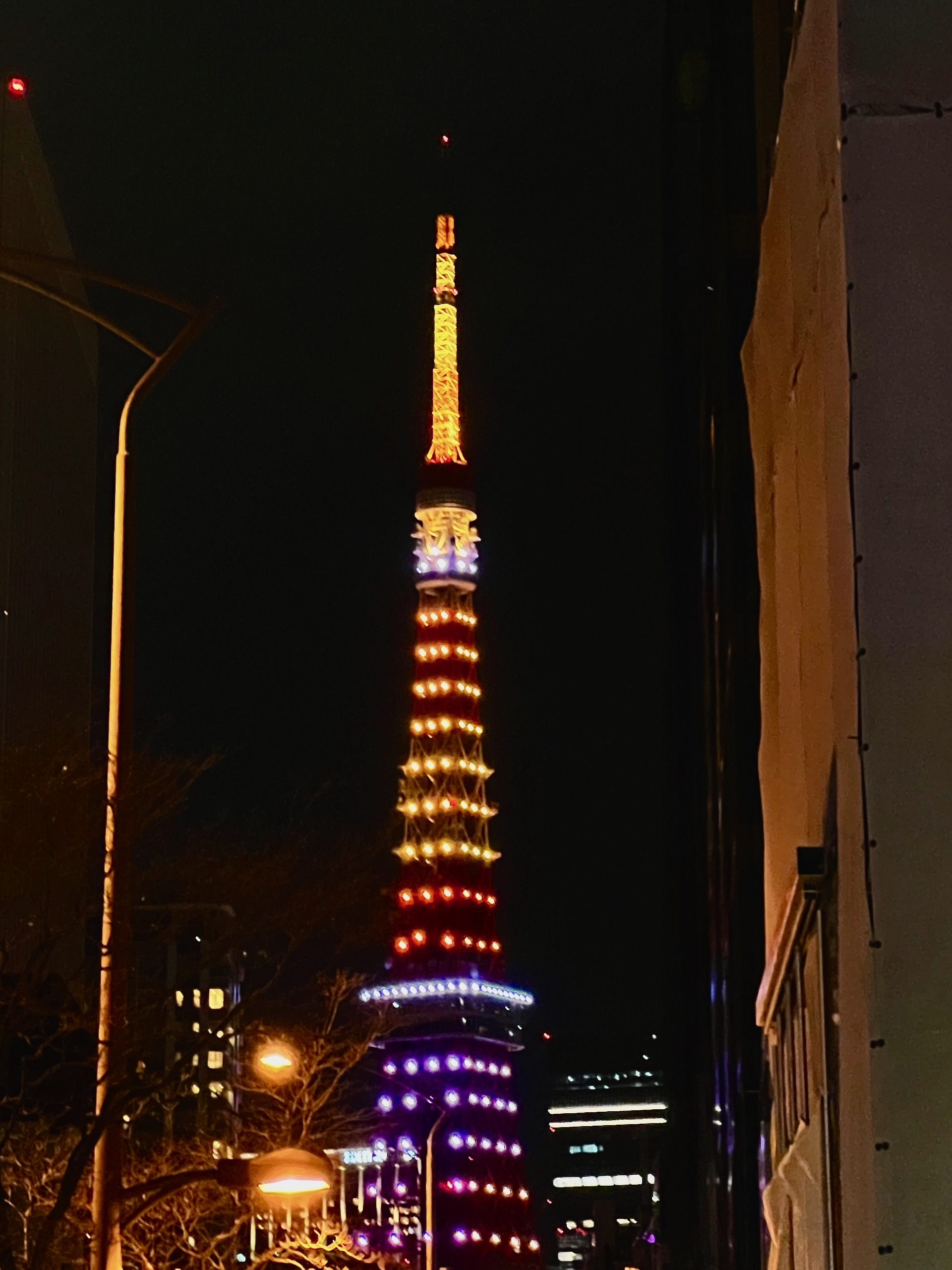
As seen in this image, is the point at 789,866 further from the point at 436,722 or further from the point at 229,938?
the point at 436,722

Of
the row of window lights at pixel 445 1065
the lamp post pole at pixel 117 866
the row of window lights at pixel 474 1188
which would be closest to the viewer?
the lamp post pole at pixel 117 866

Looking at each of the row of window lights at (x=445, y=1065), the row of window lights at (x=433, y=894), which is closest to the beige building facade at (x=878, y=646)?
the row of window lights at (x=433, y=894)

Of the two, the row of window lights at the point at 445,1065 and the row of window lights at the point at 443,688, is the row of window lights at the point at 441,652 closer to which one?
the row of window lights at the point at 443,688

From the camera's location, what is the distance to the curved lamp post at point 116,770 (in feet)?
41.1

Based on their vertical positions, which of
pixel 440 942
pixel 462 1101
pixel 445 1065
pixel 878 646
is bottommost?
pixel 878 646

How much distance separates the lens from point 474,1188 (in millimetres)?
105312

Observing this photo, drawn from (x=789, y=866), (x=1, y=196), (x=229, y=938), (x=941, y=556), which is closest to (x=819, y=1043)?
(x=789, y=866)

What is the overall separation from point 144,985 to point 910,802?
1563 centimetres

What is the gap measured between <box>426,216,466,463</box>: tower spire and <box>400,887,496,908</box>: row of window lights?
23835mm

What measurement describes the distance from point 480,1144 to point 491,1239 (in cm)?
605

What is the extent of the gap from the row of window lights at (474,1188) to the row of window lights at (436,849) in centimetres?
1670

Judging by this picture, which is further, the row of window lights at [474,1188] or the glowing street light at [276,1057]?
the row of window lights at [474,1188]

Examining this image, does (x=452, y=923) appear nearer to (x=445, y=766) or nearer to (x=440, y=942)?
(x=440, y=942)

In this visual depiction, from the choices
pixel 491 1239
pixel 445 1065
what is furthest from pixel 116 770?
pixel 445 1065
